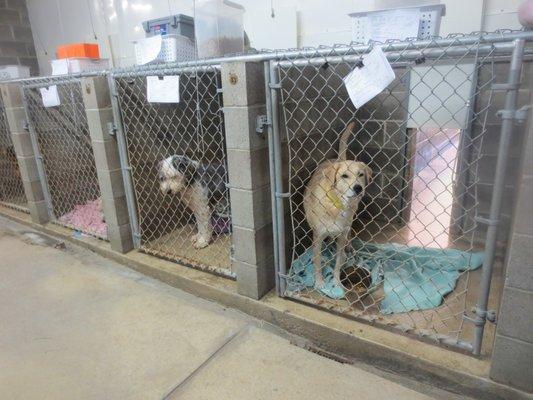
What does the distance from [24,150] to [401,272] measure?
354 cm

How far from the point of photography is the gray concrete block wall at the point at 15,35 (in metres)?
5.15

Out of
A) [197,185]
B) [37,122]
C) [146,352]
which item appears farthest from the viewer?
[37,122]

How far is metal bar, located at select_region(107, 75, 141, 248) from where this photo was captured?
2.67 metres

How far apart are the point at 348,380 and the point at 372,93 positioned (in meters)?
1.34

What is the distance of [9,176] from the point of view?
4426 mm

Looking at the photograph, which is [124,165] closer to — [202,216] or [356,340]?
[202,216]

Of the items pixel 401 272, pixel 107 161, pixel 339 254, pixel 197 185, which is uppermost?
pixel 107 161

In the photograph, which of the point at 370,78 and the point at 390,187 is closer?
the point at 370,78

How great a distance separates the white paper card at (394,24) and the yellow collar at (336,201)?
948 mm

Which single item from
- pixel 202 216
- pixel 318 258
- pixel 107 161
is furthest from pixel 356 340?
pixel 107 161

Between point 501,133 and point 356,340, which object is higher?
point 501,133

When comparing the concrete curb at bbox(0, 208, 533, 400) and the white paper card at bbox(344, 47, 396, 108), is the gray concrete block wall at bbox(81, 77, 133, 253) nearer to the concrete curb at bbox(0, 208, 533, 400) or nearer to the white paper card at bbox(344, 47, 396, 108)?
the concrete curb at bbox(0, 208, 533, 400)

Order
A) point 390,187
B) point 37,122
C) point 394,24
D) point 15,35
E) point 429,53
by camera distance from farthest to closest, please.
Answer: point 15,35
point 37,122
point 390,187
point 394,24
point 429,53

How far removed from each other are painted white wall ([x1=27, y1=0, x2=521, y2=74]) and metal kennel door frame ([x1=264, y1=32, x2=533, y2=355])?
96 centimetres
